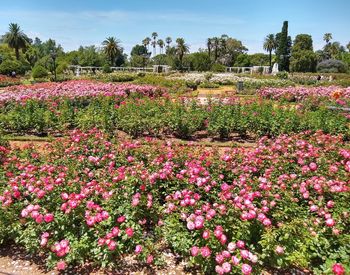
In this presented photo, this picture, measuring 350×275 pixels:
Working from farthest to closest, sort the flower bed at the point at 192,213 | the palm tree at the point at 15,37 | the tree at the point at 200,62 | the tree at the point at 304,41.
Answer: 1. the tree at the point at 304,41
2. the tree at the point at 200,62
3. the palm tree at the point at 15,37
4. the flower bed at the point at 192,213

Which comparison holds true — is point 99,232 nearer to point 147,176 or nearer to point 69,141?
point 147,176

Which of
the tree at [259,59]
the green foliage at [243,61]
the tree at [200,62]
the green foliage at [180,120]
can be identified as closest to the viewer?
the green foliage at [180,120]

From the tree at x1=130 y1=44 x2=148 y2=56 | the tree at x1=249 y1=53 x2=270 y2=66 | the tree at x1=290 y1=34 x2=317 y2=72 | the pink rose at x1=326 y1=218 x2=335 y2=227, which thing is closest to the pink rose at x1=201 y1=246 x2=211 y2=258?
the pink rose at x1=326 y1=218 x2=335 y2=227

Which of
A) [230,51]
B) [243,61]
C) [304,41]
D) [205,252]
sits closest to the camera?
[205,252]

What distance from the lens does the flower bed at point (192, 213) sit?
2957mm

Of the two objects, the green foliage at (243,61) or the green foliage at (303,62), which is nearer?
the green foliage at (303,62)

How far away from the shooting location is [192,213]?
329 centimetres

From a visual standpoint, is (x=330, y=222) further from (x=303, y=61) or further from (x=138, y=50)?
(x=138, y=50)

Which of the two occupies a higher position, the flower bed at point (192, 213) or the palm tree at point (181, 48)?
the palm tree at point (181, 48)

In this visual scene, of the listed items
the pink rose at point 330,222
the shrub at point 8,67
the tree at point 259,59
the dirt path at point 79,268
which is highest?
the tree at point 259,59

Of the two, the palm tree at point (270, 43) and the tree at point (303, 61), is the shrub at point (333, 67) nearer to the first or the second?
the tree at point (303, 61)

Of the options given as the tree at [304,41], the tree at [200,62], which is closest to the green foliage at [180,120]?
the tree at [200,62]

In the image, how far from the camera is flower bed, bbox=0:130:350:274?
9.70ft

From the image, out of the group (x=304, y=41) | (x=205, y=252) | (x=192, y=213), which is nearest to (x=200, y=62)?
(x=304, y=41)
